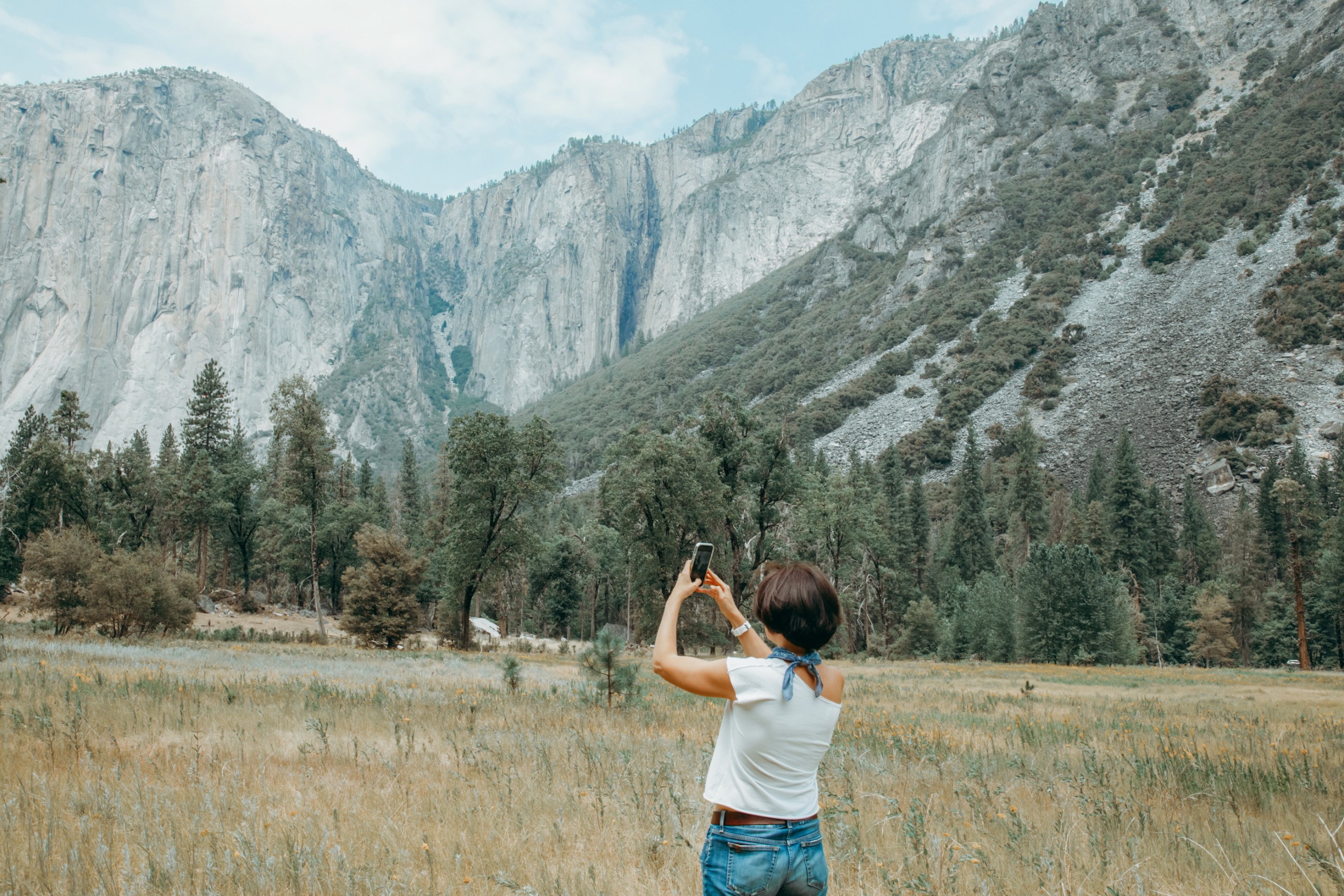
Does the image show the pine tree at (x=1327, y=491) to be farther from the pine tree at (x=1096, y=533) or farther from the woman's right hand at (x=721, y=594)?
the woman's right hand at (x=721, y=594)

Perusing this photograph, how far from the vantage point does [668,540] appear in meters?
32.9

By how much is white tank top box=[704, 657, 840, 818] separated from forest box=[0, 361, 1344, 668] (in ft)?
87.1

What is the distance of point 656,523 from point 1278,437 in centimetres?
8379

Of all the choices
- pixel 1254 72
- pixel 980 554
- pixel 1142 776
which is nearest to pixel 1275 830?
pixel 1142 776

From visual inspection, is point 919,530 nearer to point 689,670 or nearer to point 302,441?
point 302,441

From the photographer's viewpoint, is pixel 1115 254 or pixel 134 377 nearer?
pixel 1115 254

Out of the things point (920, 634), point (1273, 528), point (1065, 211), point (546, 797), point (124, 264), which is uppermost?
point (124, 264)

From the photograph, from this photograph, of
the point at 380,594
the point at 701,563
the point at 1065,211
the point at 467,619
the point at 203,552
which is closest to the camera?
the point at 701,563

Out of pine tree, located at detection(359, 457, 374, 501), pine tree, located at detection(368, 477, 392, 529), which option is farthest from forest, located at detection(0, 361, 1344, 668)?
pine tree, located at detection(359, 457, 374, 501)

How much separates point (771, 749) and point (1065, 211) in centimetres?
17061

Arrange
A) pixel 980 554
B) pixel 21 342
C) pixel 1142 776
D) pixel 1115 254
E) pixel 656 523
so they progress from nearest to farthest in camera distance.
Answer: pixel 1142 776 → pixel 656 523 → pixel 980 554 → pixel 1115 254 → pixel 21 342

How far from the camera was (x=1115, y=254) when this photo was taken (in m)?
127

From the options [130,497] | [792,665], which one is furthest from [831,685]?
[130,497]

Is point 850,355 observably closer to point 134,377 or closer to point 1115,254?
point 1115,254
